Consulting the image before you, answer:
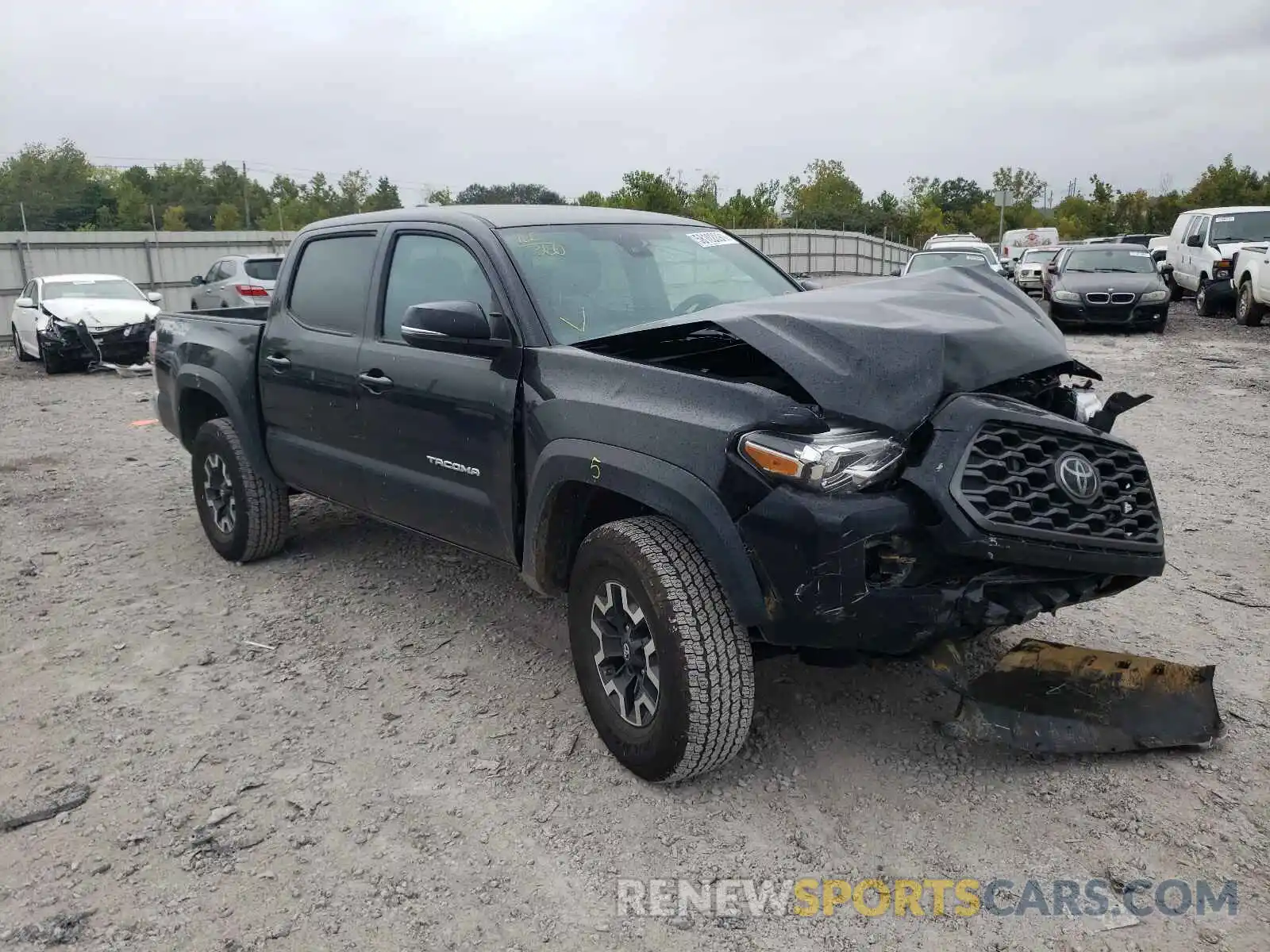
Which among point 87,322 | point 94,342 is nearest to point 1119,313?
point 94,342

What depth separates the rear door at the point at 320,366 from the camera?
14.7ft

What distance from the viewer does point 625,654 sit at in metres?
3.19

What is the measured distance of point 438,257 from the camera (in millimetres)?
4137

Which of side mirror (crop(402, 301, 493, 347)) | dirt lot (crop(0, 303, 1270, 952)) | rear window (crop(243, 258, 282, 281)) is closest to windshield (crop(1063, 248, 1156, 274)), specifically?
dirt lot (crop(0, 303, 1270, 952))

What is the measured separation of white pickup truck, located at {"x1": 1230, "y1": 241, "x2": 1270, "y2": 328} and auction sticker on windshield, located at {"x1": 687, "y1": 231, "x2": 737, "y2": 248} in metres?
13.8

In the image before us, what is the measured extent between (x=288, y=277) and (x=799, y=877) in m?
3.80

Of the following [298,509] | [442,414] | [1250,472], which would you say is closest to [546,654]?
[442,414]

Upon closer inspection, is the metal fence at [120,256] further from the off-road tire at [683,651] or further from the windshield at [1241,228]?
the off-road tire at [683,651]

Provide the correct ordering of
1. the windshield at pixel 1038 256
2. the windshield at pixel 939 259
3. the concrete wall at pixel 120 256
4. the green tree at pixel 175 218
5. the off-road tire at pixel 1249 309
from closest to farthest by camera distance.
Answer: the off-road tire at pixel 1249 309 < the windshield at pixel 939 259 < the concrete wall at pixel 120 256 < the windshield at pixel 1038 256 < the green tree at pixel 175 218

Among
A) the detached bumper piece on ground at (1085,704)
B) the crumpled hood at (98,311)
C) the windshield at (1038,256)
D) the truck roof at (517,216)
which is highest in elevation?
the truck roof at (517,216)

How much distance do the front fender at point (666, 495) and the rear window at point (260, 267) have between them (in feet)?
48.3

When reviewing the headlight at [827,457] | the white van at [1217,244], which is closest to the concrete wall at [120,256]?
the white van at [1217,244]

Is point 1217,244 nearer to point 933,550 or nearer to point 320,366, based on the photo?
point 320,366

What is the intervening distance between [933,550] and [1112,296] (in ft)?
48.1
